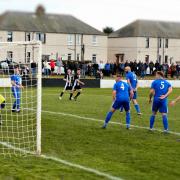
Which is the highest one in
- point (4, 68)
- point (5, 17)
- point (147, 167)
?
point (5, 17)

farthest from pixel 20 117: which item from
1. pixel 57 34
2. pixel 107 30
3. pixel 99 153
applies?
pixel 107 30

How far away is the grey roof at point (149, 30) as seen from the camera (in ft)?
287

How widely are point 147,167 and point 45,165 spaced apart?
199 cm

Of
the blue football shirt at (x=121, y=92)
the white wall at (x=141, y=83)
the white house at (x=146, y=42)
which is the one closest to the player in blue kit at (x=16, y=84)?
the blue football shirt at (x=121, y=92)

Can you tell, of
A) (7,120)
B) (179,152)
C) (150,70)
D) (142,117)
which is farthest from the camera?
(150,70)

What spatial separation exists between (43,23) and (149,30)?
66.3 feet

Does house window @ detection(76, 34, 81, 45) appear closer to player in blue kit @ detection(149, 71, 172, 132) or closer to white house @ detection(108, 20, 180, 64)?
white house @ detection(108, 20, 180, 64)

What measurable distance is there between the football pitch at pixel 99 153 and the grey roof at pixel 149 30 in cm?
7065

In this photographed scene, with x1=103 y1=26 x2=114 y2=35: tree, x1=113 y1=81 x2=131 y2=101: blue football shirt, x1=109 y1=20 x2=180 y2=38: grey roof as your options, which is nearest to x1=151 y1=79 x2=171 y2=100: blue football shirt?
x1=113 y1=81 x2=131 y2=101: blue football shirt

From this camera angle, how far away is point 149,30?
88.5 m

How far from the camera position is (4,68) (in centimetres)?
1756

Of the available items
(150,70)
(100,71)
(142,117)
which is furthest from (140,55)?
(142,117)

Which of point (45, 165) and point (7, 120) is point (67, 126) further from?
point (45, 165)

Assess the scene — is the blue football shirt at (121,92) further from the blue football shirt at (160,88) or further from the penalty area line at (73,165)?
the penalty area line at (73,165)
